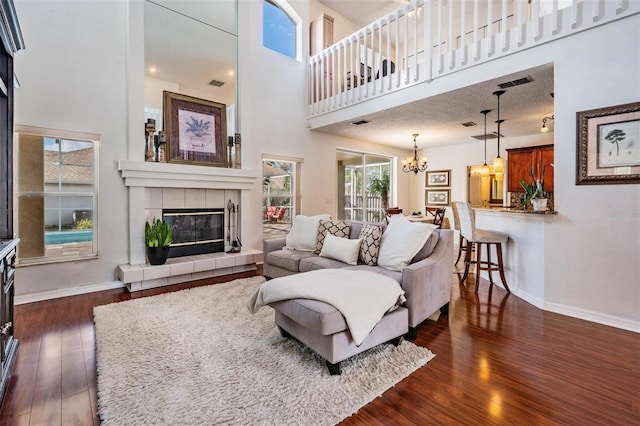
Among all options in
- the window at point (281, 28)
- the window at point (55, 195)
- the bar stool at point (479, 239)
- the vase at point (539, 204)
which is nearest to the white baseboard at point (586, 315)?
the bar stool at point (479, 239)

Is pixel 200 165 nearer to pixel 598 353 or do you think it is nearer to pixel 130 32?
pixel 130 32

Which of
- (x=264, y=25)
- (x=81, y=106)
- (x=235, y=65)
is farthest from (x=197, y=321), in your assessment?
(x=264, y=25)

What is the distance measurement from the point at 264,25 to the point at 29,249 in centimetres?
496

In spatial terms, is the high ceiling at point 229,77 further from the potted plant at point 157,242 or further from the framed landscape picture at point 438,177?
the potted plant at point 157,242

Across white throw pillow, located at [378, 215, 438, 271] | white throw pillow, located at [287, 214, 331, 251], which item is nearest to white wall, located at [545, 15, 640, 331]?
white throw pillow, located at [378, 215, 438, 271]

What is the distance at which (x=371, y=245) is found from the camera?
318 centimetres

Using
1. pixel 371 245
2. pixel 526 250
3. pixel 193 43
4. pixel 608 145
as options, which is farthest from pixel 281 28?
pixel 526 250

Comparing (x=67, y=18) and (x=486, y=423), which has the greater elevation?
(x=67, y=18)

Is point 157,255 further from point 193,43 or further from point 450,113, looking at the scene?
point 450,113

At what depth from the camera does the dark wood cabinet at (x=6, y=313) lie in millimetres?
1771

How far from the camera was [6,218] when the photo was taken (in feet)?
6.98

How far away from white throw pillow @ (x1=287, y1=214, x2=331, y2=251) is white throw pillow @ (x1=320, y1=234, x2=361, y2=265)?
0.35m

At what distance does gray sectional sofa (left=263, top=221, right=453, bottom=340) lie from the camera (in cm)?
244

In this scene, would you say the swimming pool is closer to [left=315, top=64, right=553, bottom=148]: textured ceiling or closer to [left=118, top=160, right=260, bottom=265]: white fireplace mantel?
[left=118, top=160, right=260, bottom=265]: white fireplace mantel
